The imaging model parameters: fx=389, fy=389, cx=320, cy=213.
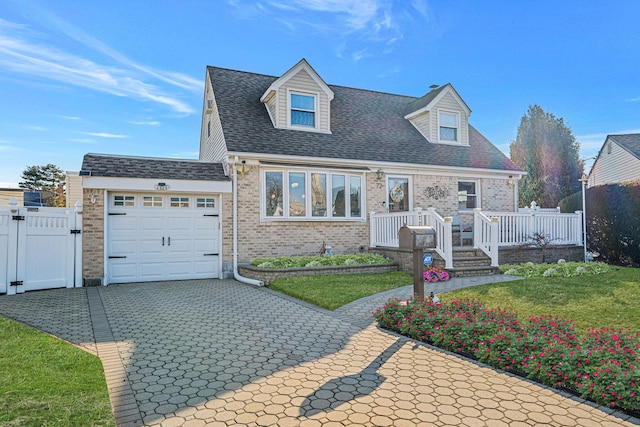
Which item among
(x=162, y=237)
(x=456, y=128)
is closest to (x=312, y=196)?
(x=162, y=237)

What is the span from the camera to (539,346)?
13.5ft

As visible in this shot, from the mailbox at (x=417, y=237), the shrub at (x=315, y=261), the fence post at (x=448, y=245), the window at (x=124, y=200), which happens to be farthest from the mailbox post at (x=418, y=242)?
the window at (x=124, y=200)

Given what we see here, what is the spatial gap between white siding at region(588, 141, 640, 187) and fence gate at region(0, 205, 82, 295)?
30290 millimetres

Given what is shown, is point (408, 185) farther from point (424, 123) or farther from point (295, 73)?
point (295, 73)

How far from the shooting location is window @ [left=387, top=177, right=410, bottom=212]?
14.3 meters

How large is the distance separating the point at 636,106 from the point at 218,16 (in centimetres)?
2511

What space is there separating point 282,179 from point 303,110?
122 inches

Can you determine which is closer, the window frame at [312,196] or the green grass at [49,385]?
the green grass at [49,385]

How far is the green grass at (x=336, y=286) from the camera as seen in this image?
797 cm

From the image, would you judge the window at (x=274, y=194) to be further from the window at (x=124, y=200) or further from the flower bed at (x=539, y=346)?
the flower bed at (x=539, y=346)

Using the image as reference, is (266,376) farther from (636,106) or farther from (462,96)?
(636,106)

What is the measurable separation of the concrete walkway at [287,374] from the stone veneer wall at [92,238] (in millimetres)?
3089

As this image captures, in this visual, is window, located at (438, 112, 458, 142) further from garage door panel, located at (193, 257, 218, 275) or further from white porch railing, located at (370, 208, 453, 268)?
garage door panel, located at (193, 257, 218, 275)

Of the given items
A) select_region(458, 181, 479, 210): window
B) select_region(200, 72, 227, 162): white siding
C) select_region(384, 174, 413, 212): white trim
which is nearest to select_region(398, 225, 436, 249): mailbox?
select_region(200, 72, 227, 162): white siding
